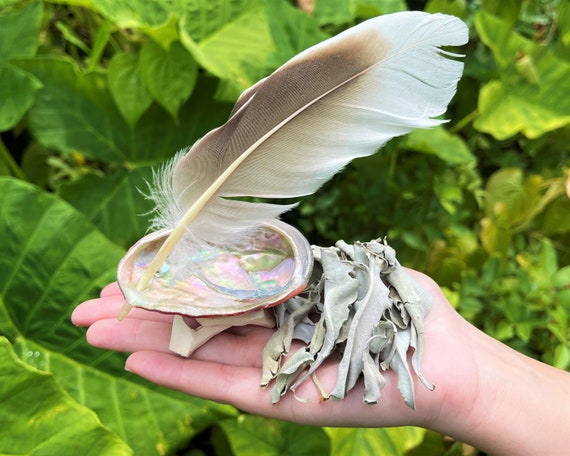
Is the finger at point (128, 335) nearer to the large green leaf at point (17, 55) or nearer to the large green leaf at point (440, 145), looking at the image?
the large green leaf at point (17, 55)

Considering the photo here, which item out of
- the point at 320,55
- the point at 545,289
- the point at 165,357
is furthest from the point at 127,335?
the point at 545,289

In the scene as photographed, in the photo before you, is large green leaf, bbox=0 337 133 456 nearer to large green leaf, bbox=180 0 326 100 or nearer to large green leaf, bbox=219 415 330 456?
large green leaf, bbox=219 415 330 456

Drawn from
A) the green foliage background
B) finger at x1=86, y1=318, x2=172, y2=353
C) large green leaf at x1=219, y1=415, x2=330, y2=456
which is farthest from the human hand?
large green leaf at x1=219, y1=415, x2=330, y2=456

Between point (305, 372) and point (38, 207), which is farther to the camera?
point (38, 207)

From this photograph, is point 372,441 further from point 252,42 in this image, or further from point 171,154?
point 252,42

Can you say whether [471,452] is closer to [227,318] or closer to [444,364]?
[444,364]

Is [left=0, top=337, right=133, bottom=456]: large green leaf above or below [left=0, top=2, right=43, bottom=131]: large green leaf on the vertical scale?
below

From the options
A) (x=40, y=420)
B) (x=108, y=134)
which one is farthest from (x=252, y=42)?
(x=40, y=420)
